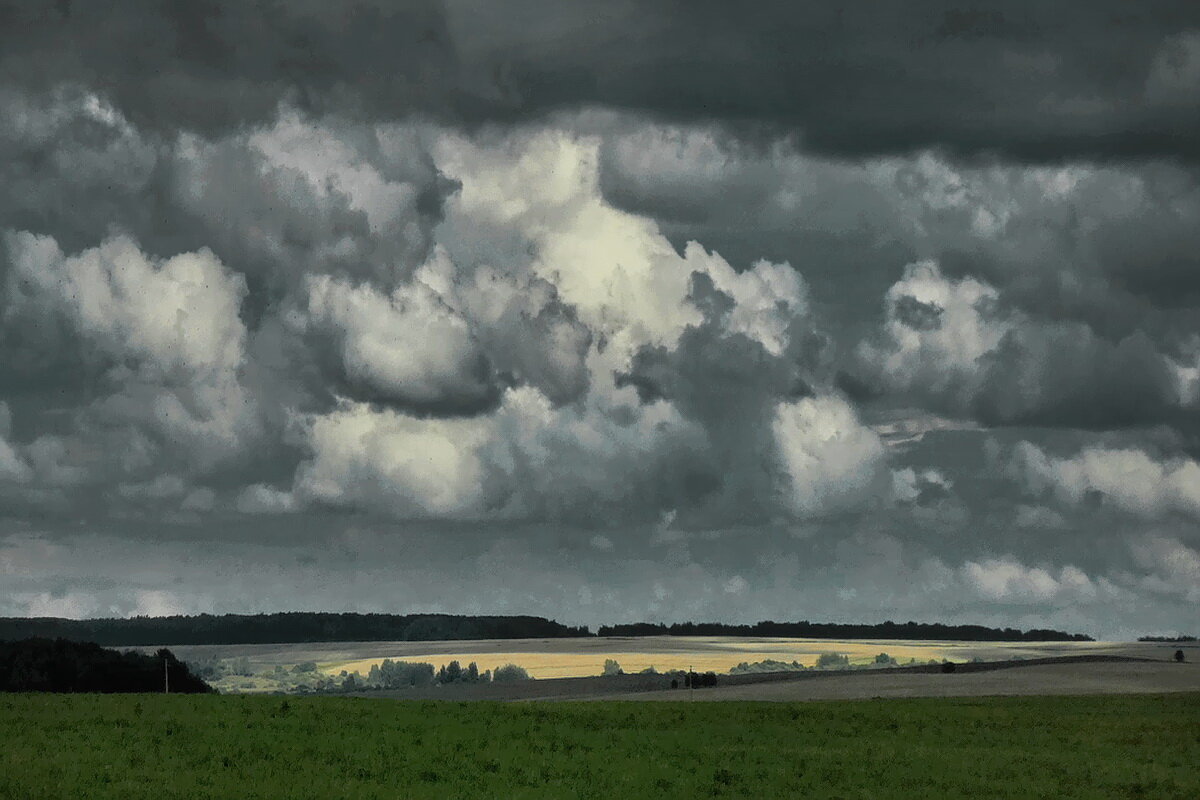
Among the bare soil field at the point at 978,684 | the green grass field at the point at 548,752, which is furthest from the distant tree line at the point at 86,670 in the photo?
the green grass field at the point at 548,752

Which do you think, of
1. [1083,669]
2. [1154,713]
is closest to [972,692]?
[1154,713]

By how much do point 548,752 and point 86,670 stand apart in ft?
→ 317

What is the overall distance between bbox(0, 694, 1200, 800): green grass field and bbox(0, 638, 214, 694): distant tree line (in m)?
59.8

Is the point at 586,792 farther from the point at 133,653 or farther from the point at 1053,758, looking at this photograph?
the point at 133,653

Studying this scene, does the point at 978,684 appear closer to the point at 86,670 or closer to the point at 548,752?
the point at 548,752

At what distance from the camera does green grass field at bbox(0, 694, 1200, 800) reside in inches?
2532

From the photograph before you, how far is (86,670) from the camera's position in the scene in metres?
159

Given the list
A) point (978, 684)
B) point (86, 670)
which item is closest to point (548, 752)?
point (978, 684)

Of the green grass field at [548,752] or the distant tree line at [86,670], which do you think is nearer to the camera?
the green grass field at [548,752]

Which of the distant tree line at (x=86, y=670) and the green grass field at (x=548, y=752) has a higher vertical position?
the distant tree line at (x=86, y=670)

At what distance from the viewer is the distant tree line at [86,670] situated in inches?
6083

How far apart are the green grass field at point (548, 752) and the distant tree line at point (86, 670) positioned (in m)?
59.8

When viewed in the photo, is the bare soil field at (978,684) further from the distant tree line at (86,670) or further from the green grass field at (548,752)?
the distant tree line at (86,670)

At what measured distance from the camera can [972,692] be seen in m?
141
